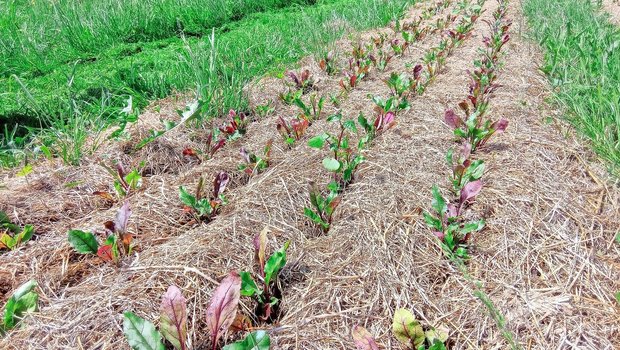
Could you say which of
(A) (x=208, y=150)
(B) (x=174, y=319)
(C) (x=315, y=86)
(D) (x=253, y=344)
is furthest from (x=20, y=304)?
(C) (x=315, y=86)

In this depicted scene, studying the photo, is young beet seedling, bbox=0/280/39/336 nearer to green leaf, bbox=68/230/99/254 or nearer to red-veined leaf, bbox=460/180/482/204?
green leaf, bbox=68/230/99/254

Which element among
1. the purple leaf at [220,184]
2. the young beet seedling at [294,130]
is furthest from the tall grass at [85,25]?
the purple leaf at [220,184]

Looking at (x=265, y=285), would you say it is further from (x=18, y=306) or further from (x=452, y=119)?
(x=452, y=119)

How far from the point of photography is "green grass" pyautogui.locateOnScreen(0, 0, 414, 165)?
273 cm

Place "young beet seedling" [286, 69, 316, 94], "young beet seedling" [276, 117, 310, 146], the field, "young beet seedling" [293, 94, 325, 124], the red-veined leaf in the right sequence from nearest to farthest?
the field < the red-veined leaf < "young beet seedling" [276, 117, 310, 146] < "young beet seedling" [293, 94, 325, 124] < "young beet seedling" [286, 69, 316, 94]

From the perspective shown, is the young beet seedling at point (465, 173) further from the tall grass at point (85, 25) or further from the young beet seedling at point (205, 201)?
the tall grass at point (85, 25)

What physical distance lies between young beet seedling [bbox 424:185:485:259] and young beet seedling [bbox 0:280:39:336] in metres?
1.33

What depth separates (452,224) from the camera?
154cm

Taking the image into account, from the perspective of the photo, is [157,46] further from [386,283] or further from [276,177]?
[386,283]

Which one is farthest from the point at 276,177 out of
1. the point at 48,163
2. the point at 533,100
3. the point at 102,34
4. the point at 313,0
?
the point at 313,0

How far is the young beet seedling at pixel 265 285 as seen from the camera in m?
1.27

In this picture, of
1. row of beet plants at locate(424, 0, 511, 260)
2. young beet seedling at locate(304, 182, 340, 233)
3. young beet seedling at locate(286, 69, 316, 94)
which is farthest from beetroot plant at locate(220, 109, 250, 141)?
row of beet plants at locate(424, 0, 511, 260)

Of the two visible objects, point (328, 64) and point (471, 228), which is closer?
point (471, 228)

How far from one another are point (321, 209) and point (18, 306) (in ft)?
3.43
